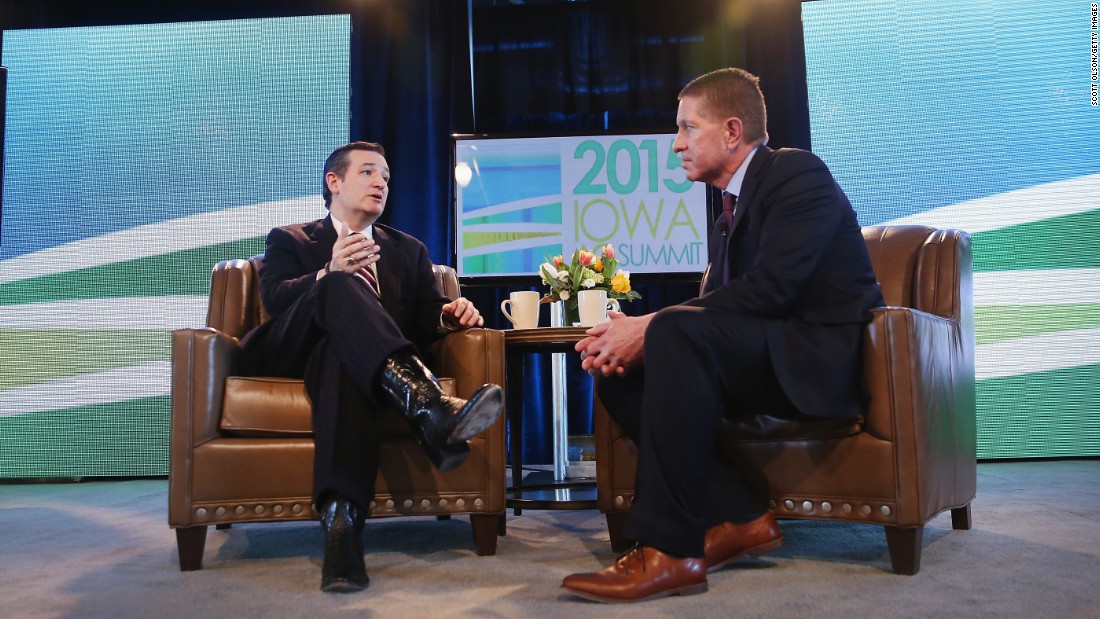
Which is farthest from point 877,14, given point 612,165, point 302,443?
point 302,443

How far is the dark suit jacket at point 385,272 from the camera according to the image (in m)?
2.38

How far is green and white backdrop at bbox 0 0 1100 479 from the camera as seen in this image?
4.13 meters

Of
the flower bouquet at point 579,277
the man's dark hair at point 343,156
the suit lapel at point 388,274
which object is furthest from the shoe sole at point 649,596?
the man's dark hair at point 343,156

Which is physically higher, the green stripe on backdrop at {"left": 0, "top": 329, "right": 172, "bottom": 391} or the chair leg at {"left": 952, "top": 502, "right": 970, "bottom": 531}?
the green stripe on backdrop at {"left": 0, "top": 329, "right": 172, "bottom": 391}

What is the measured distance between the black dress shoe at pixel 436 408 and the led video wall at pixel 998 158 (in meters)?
3.09

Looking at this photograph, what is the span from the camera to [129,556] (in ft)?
7.13

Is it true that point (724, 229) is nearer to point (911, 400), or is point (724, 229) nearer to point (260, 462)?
point (911, 400)

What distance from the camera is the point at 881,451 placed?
180 cm

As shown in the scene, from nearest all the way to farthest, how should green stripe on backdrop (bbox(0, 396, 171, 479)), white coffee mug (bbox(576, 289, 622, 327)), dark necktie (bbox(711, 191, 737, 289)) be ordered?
dark necktie (bbox(711, 191, 737, 289)) < white coffee mug (bbox(576, 289, 622, 327)) < green stripe on backdrop (bbox(0, 396, 171, 479))

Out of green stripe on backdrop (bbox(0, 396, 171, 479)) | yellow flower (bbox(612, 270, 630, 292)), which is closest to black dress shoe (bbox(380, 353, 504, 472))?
yellow flower (bbox(612, 270, 630, 292))

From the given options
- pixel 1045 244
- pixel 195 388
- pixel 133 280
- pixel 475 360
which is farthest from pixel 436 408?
pixel 1045 244

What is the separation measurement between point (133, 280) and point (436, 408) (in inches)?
124

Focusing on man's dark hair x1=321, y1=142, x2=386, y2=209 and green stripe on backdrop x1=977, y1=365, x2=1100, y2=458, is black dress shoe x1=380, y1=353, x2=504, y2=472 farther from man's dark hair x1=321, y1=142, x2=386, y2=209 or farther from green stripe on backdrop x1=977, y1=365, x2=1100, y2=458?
green stripe on backdrop x1=977, y1=365, x2=1100, y2=458

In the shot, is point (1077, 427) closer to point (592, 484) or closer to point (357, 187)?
point (592, 484)
